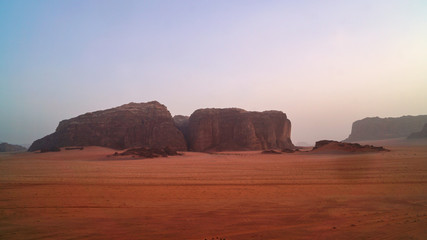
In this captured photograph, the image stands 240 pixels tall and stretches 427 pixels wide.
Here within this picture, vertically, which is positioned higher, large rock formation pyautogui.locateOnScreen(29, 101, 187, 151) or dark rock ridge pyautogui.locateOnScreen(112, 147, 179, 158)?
large rock formation pyautogui.locateOnScreen(29, 101, 187, 151)

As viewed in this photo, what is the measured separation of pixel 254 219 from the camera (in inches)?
270

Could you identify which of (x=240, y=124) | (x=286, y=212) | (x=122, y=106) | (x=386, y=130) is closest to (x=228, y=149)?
(x=240, y=124)

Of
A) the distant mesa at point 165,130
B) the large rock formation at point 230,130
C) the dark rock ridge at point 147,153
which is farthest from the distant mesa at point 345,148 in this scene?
the dark rock ridge at point 147,153

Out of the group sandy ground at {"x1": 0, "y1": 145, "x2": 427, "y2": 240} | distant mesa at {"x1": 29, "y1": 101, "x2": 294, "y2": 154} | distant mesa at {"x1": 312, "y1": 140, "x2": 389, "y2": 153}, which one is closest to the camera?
sandy ground at {"x1": 0, "y1": 145, "x2": 427, "y2": 240}

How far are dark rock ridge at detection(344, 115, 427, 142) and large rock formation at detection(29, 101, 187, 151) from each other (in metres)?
73.1

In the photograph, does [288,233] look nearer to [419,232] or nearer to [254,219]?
[254,219]

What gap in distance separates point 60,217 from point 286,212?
5680mm

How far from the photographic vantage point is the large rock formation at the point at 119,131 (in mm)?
43750

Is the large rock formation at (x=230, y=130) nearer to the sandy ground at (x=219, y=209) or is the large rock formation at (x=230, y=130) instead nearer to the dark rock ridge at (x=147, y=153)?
the dark rock ridge at (x=147, y=153)

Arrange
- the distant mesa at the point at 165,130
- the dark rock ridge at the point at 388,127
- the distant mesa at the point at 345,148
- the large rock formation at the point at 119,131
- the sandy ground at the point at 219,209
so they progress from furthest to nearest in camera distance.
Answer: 1. the dark rock ridge at the point at 388,127
2. the distant mesa at the point at 165,130
3. the large rock formation at the point at 119,131
4. the distant mesa at the point at 345,148
5. the sandy ground at the point at 219,209

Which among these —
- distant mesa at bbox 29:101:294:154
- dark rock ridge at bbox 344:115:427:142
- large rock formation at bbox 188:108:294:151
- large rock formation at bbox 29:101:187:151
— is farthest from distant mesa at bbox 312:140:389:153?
dark rock ridge at bbox 344:115:427:142

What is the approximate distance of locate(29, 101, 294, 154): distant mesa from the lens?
44.1m

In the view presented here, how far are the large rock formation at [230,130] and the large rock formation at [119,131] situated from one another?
3465 mm

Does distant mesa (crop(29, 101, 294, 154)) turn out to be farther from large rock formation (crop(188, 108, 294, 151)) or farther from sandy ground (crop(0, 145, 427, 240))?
sandy ground (crop(0, 145, 427, 240))
